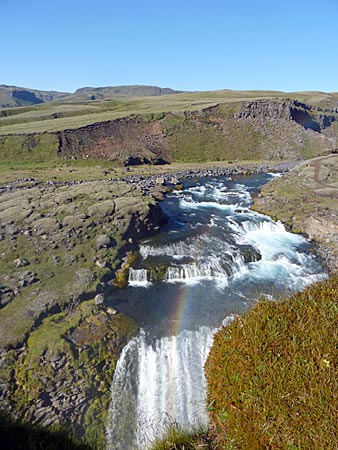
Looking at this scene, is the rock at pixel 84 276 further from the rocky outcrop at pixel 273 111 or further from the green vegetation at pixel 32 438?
the rocky outcrop at pixel 273 111

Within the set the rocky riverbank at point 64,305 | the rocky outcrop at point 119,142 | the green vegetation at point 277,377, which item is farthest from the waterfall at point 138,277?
the rocky outcrop at point 119,142

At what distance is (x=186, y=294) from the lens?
21.0 meters

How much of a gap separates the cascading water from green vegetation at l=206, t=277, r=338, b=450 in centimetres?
103

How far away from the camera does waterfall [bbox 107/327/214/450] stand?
1253cm

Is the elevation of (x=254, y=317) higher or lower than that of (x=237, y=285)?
higher

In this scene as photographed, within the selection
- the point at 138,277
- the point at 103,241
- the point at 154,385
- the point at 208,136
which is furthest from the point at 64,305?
the point at 208,136

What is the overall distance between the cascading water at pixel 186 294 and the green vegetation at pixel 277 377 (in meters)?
1.03

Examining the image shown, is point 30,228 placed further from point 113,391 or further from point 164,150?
point 164,150

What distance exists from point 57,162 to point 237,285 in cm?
5612

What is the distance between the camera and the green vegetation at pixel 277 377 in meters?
3.98

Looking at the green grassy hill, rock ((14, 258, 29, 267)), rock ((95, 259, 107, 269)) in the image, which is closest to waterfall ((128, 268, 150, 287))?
rock ((95, 259, 107, 269))

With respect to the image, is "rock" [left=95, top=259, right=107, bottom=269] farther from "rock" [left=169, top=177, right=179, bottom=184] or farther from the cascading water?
"rock" [left=169, top=177, right=179, bottom=184]

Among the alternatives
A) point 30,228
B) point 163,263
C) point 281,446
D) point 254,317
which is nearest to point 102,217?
point 30,228

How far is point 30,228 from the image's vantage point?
28.0 meters
